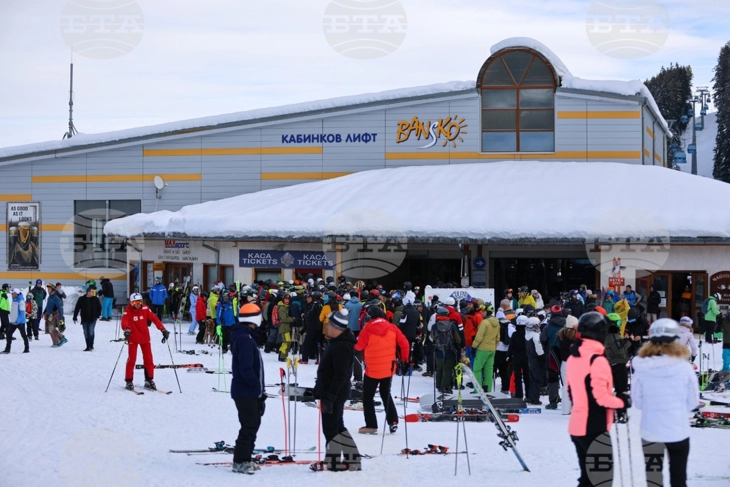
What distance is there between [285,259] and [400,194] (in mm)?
3889

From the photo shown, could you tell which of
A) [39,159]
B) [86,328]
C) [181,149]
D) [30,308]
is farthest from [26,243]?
[86,328]

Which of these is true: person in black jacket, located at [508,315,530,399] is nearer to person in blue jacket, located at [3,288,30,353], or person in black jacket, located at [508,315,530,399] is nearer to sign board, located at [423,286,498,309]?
sign board, located at [423,286,498,309]

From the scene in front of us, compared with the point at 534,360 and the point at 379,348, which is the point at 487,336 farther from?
the point at 379,348

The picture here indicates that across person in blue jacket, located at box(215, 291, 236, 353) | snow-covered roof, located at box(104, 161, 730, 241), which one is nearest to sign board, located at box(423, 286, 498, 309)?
person in blue jacket, located at box(215, 291, 236, 353)

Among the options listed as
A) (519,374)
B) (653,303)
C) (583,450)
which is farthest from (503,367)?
(653,303)

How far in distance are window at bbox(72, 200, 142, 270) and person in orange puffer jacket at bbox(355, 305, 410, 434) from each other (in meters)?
22.5

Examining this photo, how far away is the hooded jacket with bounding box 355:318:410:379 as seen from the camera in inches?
412

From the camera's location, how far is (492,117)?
30.2 meters

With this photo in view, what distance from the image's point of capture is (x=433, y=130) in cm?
3056

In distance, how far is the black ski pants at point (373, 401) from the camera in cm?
1051

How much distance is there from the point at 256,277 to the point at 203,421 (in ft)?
51.0

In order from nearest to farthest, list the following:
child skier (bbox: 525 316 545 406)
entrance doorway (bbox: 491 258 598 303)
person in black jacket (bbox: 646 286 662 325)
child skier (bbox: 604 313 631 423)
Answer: child skier (bbox: 604 313 631 423), child skier (bbox: 525 316 545 406), person in black jacket (bbox: 646 286 662 325), entrance doorway (bbox: 491 258 598 303)

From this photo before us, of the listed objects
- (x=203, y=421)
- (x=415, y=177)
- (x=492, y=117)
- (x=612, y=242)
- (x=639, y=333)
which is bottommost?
(x=203, y=421)

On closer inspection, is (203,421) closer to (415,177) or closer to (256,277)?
(256,277)
